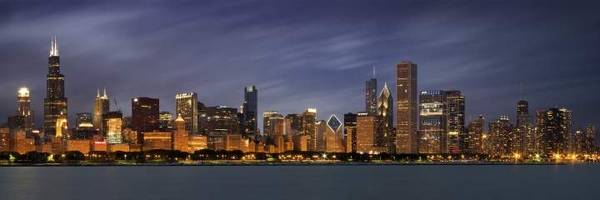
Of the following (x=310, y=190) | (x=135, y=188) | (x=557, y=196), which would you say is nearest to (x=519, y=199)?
(x=557, y=196)

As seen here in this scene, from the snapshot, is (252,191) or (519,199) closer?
(519,199)

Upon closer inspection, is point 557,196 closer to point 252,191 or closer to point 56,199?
point 252,191

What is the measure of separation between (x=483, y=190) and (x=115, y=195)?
1621 inches

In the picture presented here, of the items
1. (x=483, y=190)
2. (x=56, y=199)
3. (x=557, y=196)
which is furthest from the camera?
(x=483, y=190)

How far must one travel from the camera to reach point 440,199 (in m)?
84.0

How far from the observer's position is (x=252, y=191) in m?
95.6

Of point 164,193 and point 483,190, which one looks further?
point 483,190

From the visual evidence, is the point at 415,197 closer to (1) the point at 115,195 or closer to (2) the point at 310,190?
(2) the point at 310,190

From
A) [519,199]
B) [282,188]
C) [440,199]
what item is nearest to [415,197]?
[440,199]

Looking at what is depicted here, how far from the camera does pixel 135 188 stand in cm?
10112

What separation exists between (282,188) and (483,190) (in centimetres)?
2368

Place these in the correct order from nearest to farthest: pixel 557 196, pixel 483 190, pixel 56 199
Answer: pixel 56 199
pixel 557 196
pixel 483 190

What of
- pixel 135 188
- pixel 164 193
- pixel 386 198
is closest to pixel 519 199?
pixel 386 198

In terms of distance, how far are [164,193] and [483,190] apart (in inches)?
1418
